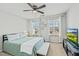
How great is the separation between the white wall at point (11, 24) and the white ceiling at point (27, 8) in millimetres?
93

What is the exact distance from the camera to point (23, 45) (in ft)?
6.03

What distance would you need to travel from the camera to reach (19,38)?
192 cm

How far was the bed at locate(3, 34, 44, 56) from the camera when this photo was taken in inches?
71.4

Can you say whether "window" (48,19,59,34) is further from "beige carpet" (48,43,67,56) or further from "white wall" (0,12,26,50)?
"white wall" (0,12,26,50)

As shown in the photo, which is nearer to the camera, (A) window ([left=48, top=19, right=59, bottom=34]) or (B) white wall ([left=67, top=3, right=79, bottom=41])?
(B) white wall ([left=67, top=3, right=79, bottom=41])

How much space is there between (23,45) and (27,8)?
0.71m

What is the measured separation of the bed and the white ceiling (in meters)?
0.47

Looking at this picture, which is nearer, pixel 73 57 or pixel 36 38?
pixel 73 57

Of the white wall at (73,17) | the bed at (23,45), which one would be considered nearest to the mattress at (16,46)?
the bed at (23,45)

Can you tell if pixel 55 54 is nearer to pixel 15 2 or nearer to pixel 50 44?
pixel 50 44

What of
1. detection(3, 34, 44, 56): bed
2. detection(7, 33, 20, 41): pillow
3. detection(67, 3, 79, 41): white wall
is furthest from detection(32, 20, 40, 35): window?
detection(67, 3, 79, 41): white wall

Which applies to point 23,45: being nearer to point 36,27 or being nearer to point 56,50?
point 36,27

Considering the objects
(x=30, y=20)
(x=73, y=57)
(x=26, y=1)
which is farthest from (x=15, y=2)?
(x=73, y=57)

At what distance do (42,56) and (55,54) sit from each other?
25 centimetres
